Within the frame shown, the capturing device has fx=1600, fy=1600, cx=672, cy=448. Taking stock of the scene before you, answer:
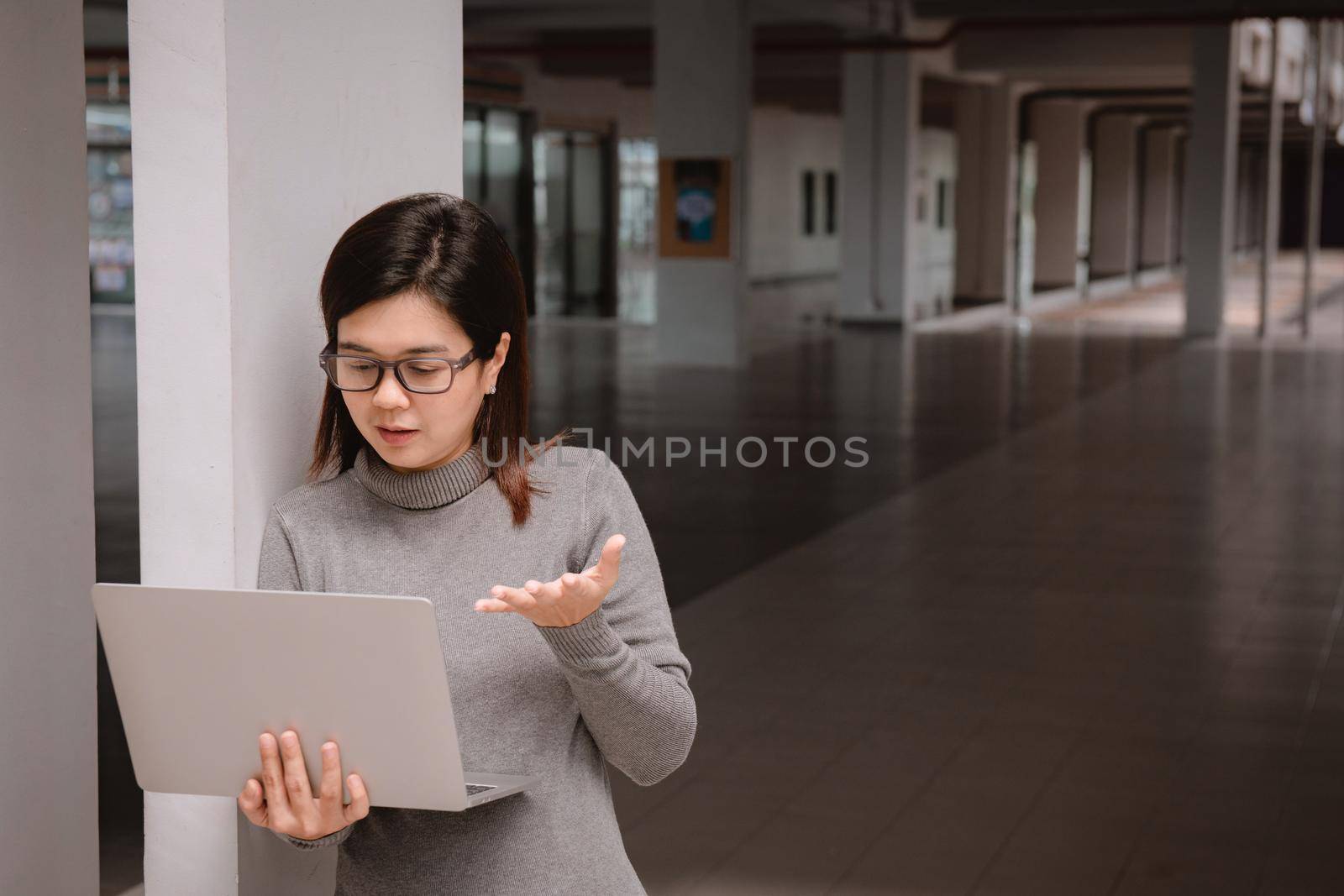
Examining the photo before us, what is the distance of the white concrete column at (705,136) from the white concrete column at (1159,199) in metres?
28.1

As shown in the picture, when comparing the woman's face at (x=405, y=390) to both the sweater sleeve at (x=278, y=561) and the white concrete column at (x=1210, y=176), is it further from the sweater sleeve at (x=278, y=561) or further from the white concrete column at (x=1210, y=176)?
the white concrete column at (x=1210, y=176)

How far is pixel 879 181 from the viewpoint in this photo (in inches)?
880

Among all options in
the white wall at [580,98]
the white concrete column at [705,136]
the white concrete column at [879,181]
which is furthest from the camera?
the white wall at [580,98]

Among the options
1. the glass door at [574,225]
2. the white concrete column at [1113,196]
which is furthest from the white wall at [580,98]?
the white concrete column at [1113,196]

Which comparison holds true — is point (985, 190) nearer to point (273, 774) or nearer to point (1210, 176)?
point (1210, 176)

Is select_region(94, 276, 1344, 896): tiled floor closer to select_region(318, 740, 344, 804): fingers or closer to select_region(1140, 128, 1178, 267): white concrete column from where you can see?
select_region(318, 740, 344, 804): fingers

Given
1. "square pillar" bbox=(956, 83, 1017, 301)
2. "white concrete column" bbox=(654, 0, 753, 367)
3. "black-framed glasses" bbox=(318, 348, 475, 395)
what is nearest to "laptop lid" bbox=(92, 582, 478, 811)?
"black-framed glasses" bbox=(318, 348, 475, 395)

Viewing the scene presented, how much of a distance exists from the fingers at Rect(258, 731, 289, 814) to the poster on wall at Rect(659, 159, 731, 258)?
1649 centimetres

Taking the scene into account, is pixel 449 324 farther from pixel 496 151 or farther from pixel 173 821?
pixel 496 151

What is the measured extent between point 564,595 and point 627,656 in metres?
0.17

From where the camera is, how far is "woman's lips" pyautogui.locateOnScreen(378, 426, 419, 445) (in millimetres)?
1853

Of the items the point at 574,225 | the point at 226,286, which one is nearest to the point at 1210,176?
the point at 574,225

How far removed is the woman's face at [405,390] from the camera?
5.99 feet

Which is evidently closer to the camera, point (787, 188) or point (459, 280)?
point (459, 280)
